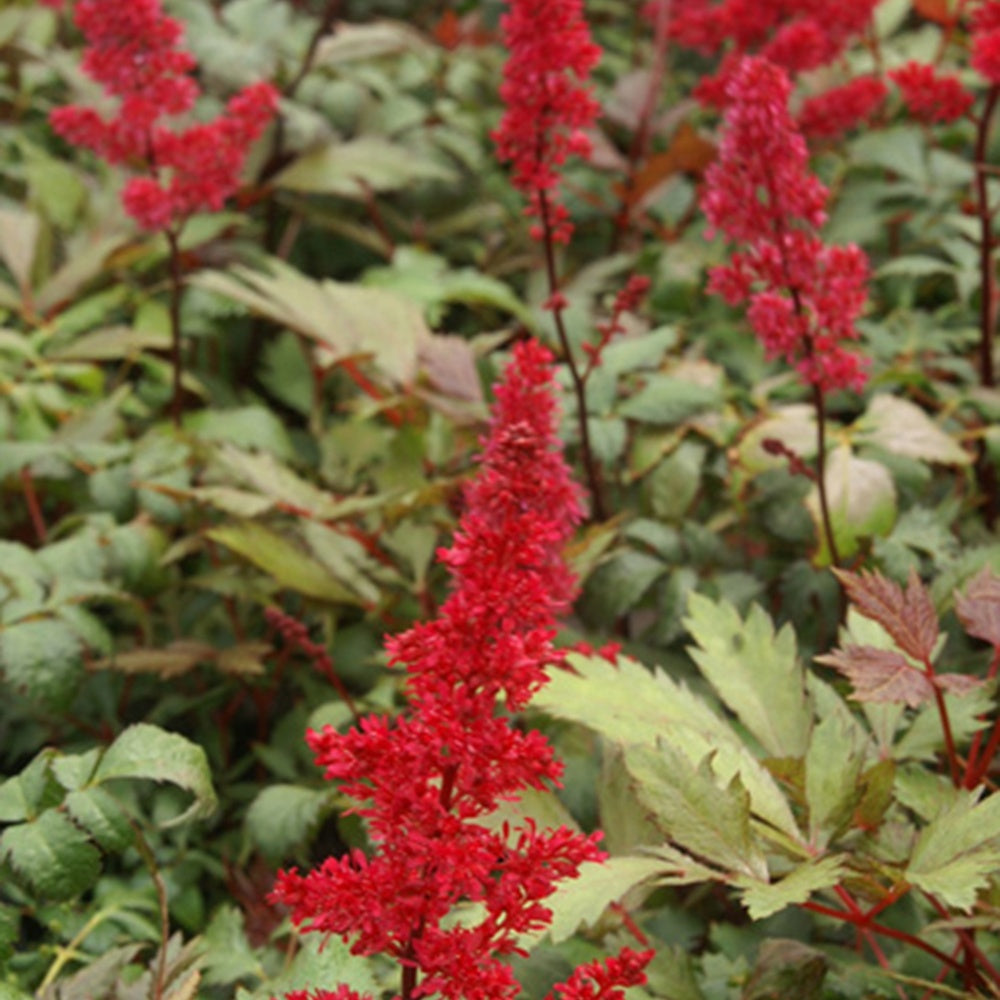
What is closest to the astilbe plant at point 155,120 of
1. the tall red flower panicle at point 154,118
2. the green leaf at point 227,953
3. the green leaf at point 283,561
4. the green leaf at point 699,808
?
the tall red flower panicle at point 154,118

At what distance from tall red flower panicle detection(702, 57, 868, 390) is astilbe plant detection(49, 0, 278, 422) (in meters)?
0.80

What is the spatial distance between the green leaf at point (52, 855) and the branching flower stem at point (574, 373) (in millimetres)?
837

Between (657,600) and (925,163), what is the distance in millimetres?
1136

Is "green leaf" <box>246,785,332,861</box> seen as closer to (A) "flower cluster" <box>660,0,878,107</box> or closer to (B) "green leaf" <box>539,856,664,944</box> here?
(B) "green leaf" <box>539,856,664,944</box>

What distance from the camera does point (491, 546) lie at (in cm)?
95

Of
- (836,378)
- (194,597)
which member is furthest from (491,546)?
(194,597)

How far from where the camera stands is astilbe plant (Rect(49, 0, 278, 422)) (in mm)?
1801

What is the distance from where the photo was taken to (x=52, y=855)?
1229 millimetres

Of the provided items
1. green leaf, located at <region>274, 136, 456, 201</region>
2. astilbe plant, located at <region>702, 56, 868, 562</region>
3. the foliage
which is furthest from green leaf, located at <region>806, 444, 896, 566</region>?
green leaf, located at <region>274, 136, 456, 201</region>

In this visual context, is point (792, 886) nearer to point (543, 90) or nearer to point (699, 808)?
point (699, 808)

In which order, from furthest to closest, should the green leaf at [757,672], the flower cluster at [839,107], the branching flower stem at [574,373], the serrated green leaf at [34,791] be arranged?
1. the flower cluster at [839,107]
2. the branching flower stem at [574,373]
3. the green leaf at [757,672]
4. the serrated green leaf at [34,791]

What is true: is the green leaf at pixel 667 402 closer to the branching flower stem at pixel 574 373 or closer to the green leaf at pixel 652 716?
the branching flower stem at pixel 574 373

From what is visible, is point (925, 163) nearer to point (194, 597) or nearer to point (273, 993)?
point (194, 597)

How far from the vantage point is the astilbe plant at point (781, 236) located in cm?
142
